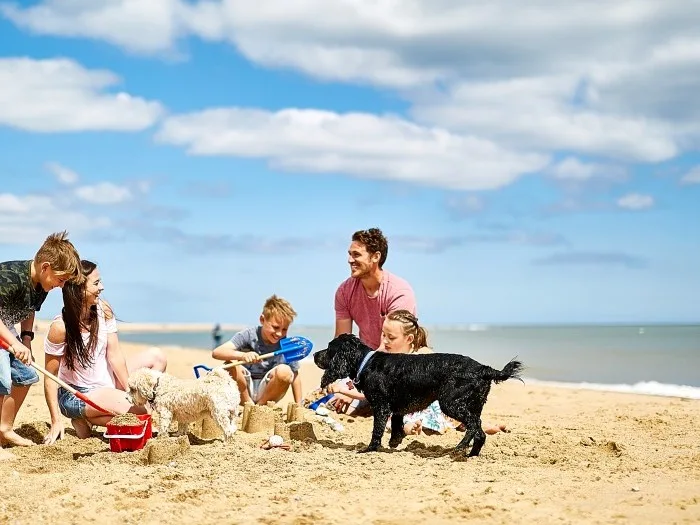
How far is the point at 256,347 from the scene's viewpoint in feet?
27.1

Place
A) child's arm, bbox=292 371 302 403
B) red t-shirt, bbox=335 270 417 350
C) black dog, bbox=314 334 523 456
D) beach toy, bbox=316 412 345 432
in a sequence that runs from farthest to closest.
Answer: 1. child's arm, bbox=292 371 302 403
2. red t-shirt, bbox=335 270 417 350
3. beach toy, bbox=316 412 345 432
4. black dog, bbox=314 334 523 456

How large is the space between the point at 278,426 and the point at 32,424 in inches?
107

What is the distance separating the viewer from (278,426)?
21.5 ft

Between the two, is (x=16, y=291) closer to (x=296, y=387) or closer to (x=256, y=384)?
(x=256, y=384)

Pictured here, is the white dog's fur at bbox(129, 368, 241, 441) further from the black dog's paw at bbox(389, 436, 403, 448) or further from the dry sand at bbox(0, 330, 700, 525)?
the black dog's paw at bbox(389, 436, 403, 448)

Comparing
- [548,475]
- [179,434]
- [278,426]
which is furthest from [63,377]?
[548,475]

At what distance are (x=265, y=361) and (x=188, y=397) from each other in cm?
231

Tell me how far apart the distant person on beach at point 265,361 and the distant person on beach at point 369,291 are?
0.60 metres

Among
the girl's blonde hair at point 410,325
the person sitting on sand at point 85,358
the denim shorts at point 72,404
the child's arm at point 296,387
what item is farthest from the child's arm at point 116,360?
the girl's blonde hair at point 410,325

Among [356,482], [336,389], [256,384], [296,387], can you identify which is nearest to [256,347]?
[256,384]

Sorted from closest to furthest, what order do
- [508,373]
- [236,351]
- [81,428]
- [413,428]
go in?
[508,373] → [81,428] → [413,428] → [236,351]

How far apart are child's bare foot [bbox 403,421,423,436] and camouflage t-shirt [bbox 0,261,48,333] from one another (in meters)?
3.35

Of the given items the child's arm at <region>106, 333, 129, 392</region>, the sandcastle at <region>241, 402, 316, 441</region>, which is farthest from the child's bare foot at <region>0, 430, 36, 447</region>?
the sandcastle at <region>241, 402, 316, 441</region>

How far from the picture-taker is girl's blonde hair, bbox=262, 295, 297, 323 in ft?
25.9
